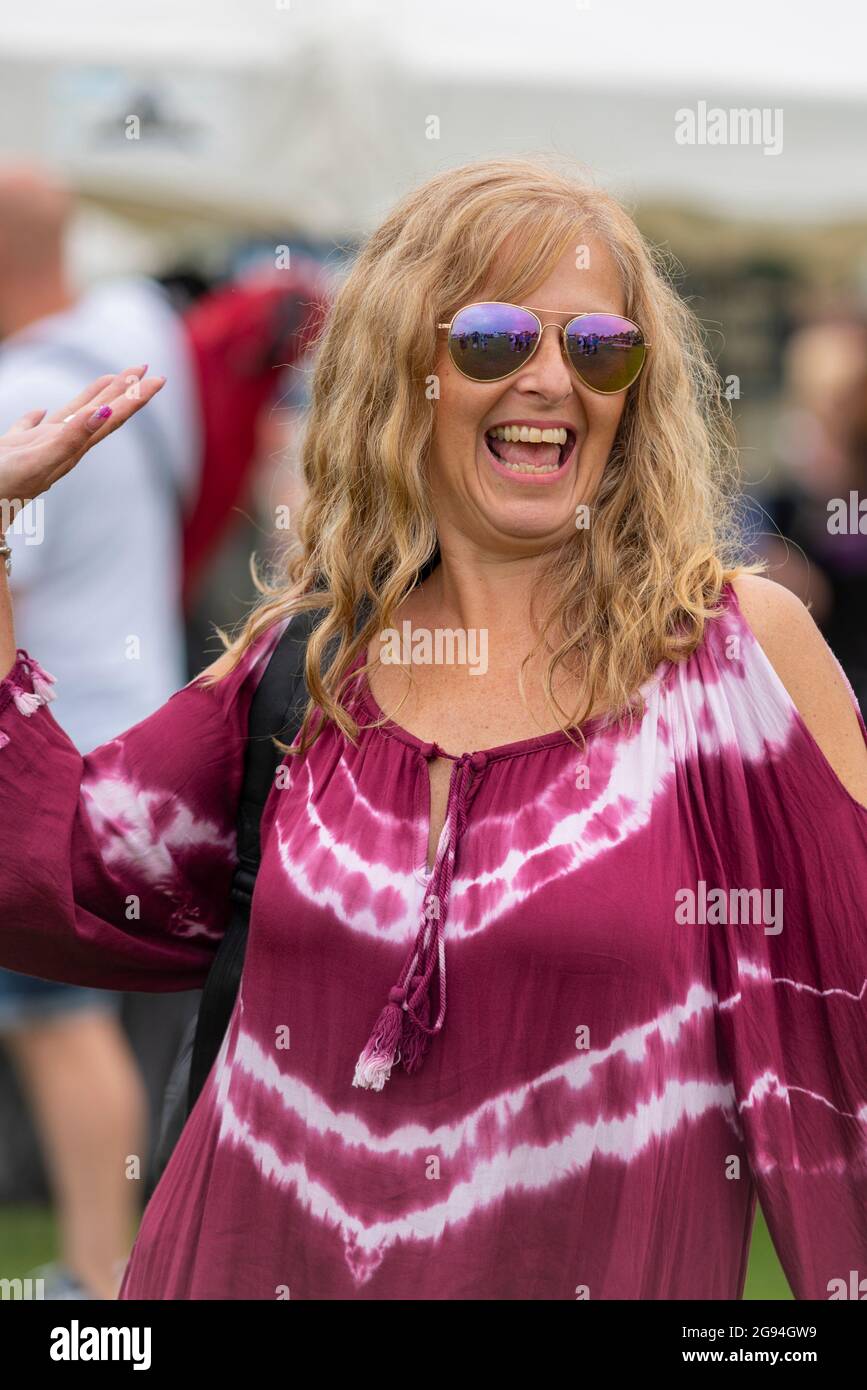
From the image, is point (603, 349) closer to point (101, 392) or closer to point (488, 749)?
point (488, 749)

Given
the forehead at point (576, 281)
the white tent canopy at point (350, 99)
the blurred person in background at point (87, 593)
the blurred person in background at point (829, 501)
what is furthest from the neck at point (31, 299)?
the forehead at point (576, 281)

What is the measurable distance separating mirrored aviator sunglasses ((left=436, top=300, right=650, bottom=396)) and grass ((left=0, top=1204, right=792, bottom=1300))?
2.43m

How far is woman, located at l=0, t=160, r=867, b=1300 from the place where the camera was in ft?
6.68

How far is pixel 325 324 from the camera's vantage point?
98.4 inches

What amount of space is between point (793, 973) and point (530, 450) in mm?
725

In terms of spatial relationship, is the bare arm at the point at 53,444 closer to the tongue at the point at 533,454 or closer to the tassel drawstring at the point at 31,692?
the tassel drawstring at the point at 31,692

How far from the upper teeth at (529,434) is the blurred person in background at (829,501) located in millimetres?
1710

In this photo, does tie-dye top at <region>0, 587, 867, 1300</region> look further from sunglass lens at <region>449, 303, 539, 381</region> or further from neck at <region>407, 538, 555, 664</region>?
sunglass lens at <region>449, 303, 539, 381</region>

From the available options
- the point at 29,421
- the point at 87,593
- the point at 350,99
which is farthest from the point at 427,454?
the point at 350,99

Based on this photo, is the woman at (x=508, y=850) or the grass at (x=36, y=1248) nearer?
the woman at (x=508, y=850)

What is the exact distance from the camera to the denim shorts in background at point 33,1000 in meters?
4.03

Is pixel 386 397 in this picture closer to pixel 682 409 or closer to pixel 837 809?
pixel 682 409

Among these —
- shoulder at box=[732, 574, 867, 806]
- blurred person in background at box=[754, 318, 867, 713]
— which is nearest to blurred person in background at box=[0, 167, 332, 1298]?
blurred person in background at box=[754, 318, 867, 713]

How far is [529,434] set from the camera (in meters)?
2.21
